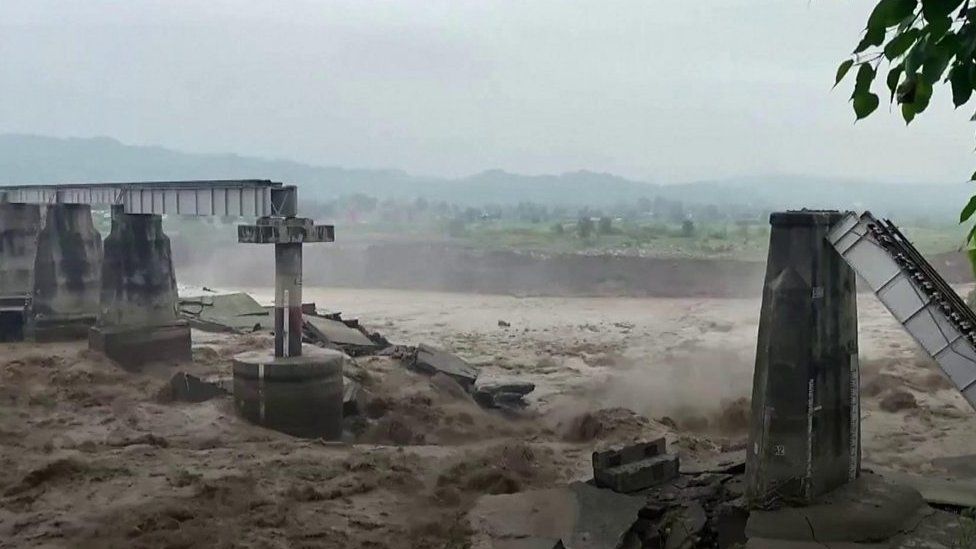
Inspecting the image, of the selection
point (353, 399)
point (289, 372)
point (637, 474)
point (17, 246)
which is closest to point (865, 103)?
point (637, 474)

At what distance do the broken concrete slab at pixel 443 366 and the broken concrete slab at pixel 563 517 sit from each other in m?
12.9

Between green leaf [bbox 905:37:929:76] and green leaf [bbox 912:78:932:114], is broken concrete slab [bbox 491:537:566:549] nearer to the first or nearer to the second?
green leaf [bbox 912:78:932:114]

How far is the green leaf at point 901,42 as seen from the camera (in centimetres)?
339

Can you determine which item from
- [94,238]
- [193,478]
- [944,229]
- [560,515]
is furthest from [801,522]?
[944,229]

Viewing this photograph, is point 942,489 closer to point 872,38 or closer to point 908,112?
point 908,112

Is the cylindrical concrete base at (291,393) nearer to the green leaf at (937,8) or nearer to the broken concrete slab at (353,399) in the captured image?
the broken concrete slab at (353,399)

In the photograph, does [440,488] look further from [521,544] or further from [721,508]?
[721,508]

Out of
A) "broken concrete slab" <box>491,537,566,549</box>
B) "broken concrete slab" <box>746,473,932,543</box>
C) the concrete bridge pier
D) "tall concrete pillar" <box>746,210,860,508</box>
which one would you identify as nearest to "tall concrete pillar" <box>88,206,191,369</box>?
the concrete bridge pier

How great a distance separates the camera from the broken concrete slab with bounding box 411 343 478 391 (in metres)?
28.1

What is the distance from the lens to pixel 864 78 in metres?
3.56

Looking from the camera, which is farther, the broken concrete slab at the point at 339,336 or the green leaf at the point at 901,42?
the broken concrete slab at the point at 339,336

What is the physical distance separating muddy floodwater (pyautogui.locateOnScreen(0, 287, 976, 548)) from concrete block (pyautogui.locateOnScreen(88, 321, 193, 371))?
50 centimetres

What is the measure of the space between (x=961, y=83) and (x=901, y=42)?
→ 1.00 feet

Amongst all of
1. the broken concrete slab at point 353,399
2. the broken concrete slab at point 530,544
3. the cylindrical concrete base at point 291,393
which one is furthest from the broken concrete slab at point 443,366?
the broken concrete slab at point 530,544
